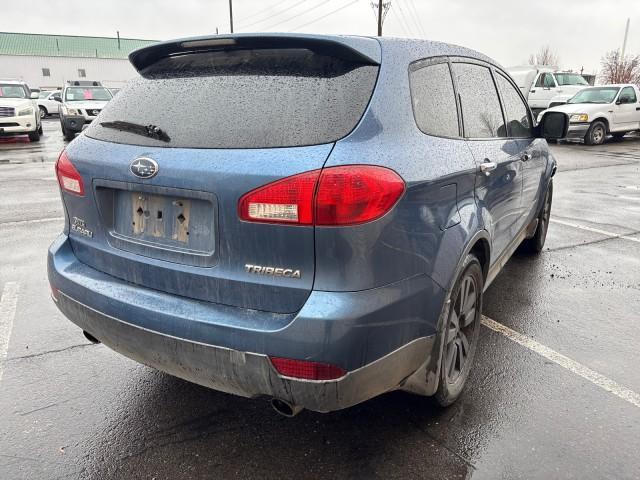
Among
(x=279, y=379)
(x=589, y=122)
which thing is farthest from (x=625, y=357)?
(x=589, y=122)

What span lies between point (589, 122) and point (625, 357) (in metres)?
15.0

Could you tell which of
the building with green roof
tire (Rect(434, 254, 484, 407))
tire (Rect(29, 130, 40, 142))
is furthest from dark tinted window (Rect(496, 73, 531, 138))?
the building with green roof

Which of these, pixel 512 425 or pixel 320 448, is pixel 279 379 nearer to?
pixel 320 448

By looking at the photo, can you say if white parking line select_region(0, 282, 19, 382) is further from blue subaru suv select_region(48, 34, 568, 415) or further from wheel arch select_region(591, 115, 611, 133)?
wheel arch select_region(591, 115, 611, 133)

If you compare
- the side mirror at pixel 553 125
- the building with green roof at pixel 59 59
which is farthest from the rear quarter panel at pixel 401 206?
the building with green roof at pixel 59 59

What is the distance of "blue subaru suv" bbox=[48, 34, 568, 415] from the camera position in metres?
1.82

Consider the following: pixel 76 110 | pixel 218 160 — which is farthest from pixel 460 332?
pixel 76 110

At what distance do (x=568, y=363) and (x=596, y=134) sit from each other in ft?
52.3

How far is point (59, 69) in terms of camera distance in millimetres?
63562

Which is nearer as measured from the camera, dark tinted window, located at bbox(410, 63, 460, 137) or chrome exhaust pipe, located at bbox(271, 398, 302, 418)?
chrome exhaust pipe, located at bbox(271, 398, 302, 418)

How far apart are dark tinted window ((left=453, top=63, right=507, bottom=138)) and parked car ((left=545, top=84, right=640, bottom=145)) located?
562 inches

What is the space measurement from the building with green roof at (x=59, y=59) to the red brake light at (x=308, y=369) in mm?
66468

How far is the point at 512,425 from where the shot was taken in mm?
2547

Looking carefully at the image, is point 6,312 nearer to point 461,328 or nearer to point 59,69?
point 461,328
